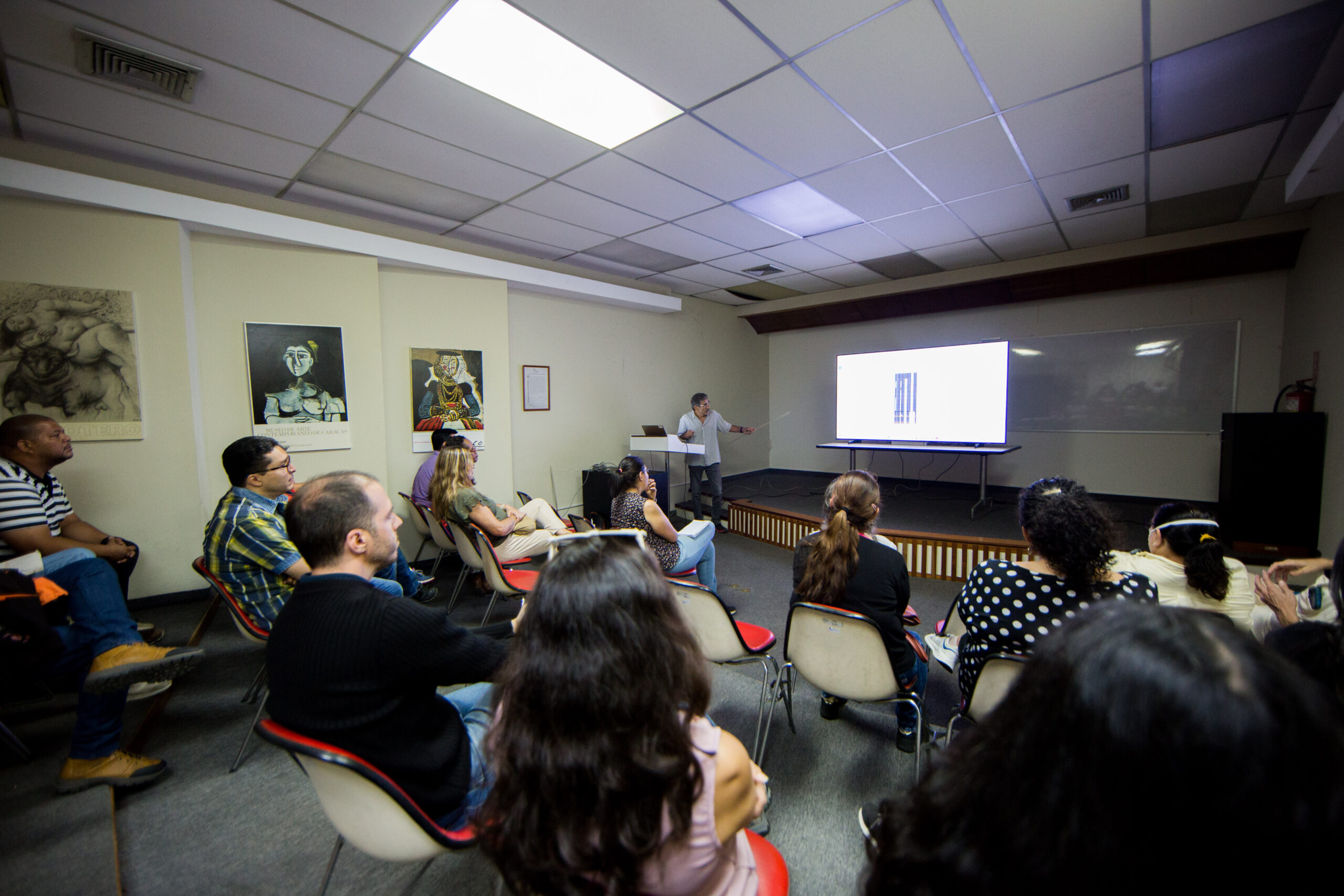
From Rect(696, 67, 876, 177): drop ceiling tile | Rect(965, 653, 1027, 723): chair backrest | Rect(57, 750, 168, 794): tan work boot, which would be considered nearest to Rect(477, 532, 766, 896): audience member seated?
Rect(965, 653, 1027, 723): chair backrest

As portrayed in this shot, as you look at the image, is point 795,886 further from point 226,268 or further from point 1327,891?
point 226,268

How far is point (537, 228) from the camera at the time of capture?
4.11 meters

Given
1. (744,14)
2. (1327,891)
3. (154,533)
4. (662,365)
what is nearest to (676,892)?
(1327,891)

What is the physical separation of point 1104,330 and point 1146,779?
22.0 feet

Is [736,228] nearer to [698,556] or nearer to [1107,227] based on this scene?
[698,556]

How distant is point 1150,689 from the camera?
39 cm

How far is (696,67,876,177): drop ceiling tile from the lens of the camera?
235 centimetres

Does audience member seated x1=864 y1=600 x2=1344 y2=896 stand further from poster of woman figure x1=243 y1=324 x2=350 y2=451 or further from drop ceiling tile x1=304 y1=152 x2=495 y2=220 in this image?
poster of woman figure x1=243 y1=324 x2=350 y2=451

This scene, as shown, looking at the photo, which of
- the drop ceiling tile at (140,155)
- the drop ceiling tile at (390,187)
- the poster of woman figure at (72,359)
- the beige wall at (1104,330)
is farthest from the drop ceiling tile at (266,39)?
the beige wall at (1104,330)

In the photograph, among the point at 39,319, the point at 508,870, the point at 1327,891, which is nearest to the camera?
the point at 1327,891

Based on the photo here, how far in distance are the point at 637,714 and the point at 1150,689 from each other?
59cm

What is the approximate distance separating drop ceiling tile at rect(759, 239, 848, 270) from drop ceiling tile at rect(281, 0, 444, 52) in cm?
337

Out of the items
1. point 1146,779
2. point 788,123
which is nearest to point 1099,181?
point 788,123

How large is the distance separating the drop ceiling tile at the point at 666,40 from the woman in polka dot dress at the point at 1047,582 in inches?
81.4
